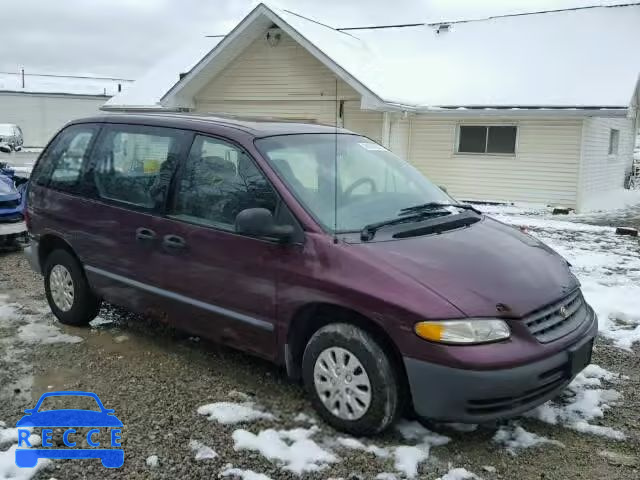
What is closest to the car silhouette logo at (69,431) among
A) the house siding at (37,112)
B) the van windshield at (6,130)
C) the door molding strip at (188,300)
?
the door molding strip at (188,300)

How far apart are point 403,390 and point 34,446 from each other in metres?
2.07

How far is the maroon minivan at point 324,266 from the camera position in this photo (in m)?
3.14

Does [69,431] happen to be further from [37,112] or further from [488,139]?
[37,112]

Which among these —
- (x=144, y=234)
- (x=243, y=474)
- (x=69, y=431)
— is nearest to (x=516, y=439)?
(x=243, y=474)

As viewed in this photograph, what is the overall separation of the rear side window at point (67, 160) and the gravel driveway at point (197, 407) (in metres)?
1.26

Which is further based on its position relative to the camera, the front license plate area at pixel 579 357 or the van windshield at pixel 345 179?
the van windshield at pixel 345 179

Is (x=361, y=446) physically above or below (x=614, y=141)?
below

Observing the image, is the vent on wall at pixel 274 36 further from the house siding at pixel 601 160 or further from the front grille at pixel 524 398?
the front grille at pixel 524 398

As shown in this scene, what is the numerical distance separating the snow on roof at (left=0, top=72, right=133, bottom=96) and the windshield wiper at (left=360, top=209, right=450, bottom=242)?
45.9m

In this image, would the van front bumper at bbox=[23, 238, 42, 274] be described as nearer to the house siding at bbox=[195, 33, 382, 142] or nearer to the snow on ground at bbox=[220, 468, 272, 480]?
the snow on ground at bbox=[220, 468, 272, 480]

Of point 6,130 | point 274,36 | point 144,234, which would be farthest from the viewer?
point 6,130

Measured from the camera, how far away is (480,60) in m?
16.6

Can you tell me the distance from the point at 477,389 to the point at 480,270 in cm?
67

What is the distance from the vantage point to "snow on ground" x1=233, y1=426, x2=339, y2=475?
125 inches
